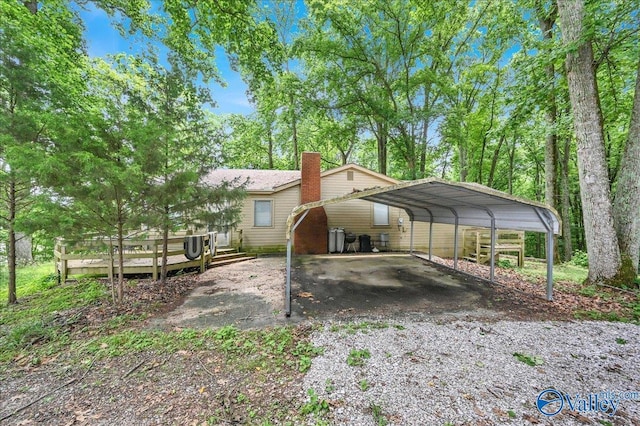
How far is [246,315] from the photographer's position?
480 centimetres

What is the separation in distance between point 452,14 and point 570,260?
47.2ft

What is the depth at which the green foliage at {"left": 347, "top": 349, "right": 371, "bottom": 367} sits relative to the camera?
321cm

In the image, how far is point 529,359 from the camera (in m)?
3.30

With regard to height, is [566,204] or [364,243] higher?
[566,204]

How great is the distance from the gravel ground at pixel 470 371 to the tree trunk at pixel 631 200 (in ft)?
8.17

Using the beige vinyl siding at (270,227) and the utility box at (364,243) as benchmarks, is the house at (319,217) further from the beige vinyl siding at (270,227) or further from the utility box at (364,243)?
the utility box at (364,243)

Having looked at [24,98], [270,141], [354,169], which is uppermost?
[270,141]

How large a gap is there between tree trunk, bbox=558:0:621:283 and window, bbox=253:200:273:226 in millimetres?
10474

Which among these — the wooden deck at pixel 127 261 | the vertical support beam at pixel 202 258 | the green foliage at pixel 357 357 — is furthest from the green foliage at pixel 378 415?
the vertical support beam at pixel 202 258

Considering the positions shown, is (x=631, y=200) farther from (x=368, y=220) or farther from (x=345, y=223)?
(x=345, y=223)

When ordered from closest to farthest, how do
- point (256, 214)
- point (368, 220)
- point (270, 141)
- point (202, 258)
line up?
point (202, 258), point (256, 214), point (368, 220), point (270, 141)

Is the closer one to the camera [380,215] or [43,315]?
[43,315]

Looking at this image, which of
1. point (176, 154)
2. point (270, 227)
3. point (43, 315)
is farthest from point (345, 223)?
point (43, 315)

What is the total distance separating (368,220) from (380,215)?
0.69 meters
